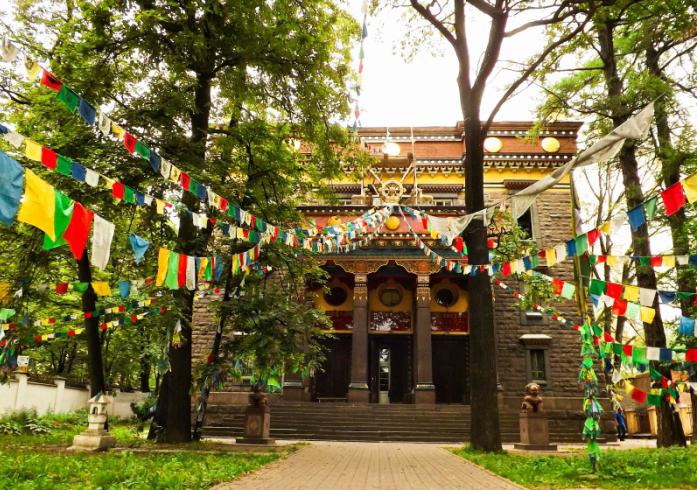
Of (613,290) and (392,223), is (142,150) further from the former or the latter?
(392,223)

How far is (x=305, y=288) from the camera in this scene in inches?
805

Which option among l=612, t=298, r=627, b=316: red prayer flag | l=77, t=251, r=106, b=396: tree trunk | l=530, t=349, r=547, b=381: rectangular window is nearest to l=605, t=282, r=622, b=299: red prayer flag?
l=612, t=298, r=627, b=316: red prayer flag

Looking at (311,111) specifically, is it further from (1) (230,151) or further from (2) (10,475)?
(2) (10,475)

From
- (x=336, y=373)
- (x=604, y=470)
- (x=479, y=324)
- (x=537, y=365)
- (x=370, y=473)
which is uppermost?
(x=479, y=324)

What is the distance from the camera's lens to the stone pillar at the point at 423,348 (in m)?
18.0

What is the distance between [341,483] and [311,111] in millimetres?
9041

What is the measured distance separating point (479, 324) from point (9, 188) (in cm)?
954

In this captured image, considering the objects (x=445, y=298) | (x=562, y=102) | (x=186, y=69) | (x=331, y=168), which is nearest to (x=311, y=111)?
(x=331, y=168)

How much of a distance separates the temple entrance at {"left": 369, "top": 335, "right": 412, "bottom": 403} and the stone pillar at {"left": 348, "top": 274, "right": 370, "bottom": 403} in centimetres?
326

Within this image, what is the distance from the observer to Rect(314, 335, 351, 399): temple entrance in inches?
848

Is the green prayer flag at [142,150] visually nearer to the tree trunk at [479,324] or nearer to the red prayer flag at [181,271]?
the red prayer flag at [181,271]

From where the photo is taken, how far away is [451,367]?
21.8 m

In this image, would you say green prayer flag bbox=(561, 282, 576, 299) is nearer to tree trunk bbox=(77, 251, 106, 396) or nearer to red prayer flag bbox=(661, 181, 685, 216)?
red prayer flag bbox=(661, 181, 685, 216)

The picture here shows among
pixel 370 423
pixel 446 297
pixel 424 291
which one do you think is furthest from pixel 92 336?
pixel 446 297
